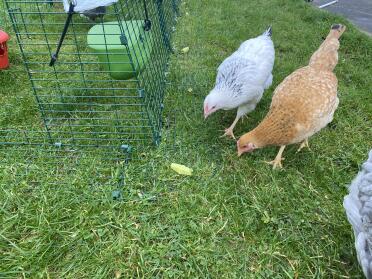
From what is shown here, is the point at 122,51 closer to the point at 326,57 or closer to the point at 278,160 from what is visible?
the point at 278,160

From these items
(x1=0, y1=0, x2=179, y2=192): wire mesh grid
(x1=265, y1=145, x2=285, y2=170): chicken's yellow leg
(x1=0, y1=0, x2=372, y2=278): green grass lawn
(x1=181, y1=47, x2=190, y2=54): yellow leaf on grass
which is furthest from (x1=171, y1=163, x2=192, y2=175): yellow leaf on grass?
(x1=181, y1=47, x2=190, y2=54): yellow leaf on grass

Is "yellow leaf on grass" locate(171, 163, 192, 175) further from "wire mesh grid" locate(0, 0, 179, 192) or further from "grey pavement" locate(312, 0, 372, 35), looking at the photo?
"grey pavement" locate(312, 0, 372, 35)

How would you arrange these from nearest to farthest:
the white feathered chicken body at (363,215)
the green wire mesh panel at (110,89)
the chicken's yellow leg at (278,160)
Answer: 1. the white feathered chicken body at (363,215)
2. the green wire mesh panel at (110,89)
3. the chicken's yellow leg at (278,160)

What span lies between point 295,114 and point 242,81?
1.89ft

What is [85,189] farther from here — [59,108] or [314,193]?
[314,193]

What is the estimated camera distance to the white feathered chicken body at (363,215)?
1.95m

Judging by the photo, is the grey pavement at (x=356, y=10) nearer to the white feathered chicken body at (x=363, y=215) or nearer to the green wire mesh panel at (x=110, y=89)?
the green wire mesh panel at (x=110, y=89)

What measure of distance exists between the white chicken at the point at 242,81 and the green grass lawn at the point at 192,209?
30 cm

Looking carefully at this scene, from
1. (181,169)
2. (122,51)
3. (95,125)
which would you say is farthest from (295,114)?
(95,125)

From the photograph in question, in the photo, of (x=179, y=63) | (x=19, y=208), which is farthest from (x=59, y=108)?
(x=179, y=63)

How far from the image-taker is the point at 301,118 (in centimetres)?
281

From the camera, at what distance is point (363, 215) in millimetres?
1984

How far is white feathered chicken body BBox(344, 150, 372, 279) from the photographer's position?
1.95 metres

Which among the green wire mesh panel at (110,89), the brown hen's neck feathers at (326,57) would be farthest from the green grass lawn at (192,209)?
the brown hen's neck feathers at (326,57)
